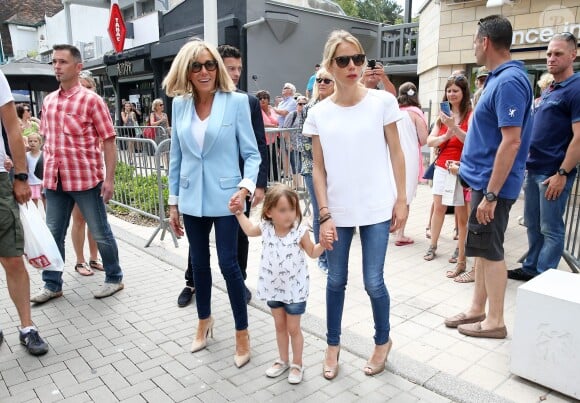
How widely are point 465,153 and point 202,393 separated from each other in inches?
94.3

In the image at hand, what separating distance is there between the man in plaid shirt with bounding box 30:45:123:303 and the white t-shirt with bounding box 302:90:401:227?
7.48 ft

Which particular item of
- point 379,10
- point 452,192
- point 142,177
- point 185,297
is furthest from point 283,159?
point 379,10

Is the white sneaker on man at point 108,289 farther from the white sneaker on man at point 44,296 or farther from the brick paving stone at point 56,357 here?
the brick paving stone at point 56,357

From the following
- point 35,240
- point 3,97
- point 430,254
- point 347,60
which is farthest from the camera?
point 430,254

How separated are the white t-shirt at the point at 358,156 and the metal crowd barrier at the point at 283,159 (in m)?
4.28

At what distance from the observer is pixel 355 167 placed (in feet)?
8.99

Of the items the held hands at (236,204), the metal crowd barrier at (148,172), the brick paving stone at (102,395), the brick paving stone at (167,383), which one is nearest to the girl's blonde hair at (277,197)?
the held hands at (236,204)

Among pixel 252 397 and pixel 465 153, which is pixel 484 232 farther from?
pixel 252 397

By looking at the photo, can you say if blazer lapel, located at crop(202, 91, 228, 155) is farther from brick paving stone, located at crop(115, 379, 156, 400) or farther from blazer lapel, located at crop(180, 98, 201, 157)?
brick paving stone, located at crop(115, 379, 156, 400)

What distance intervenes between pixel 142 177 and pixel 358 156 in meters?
5.05

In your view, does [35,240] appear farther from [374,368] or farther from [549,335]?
[549,335]

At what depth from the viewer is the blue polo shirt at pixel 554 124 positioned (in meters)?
3.96

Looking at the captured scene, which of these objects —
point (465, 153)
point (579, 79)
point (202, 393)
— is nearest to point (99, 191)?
point (202, 393)

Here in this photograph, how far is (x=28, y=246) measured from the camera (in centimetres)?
350
